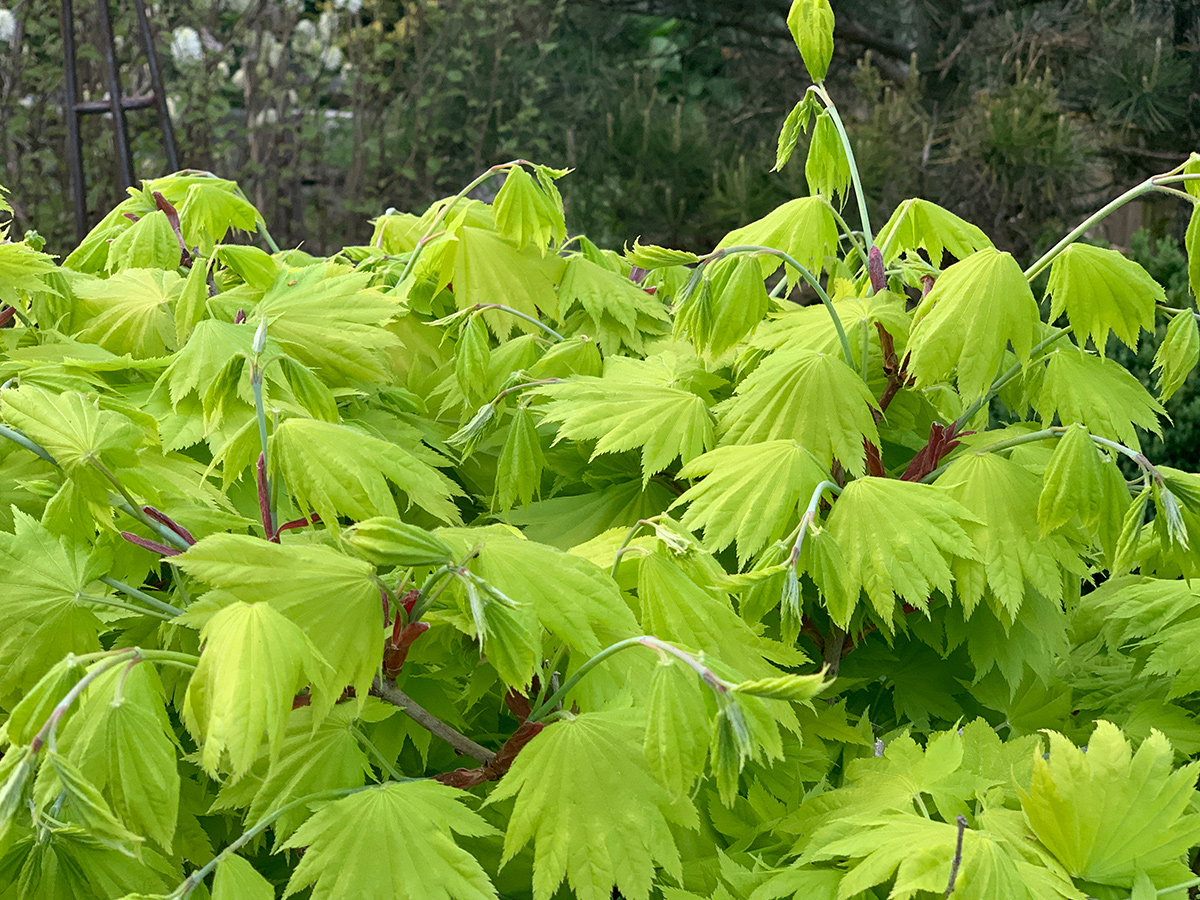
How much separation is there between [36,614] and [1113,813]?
102 centimetres

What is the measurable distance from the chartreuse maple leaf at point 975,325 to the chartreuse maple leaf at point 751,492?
18cm

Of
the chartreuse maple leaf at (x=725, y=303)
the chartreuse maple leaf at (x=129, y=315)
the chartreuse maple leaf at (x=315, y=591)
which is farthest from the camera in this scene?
the chartreuse maple leaf at (x=129, y=315)

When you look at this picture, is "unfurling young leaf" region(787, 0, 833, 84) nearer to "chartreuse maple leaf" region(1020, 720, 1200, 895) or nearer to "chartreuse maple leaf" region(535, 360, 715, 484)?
"chartreuse maple leaf" region(535, 360, 715, 484)

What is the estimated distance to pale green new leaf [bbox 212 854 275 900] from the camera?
845 millimetres

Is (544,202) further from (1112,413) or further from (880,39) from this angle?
(880,39)

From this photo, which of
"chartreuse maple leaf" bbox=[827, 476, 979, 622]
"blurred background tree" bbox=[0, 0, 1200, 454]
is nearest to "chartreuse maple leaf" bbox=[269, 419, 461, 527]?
"chartreuse maple leaf" bbox=[827, 476, 979, 622]

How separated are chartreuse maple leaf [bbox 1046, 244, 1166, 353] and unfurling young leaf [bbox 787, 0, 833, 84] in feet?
1.36

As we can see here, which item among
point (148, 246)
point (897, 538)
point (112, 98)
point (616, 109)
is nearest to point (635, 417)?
point (897, 538)

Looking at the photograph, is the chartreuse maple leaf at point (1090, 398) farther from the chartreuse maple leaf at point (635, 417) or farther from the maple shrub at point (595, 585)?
the chartreuse maple leaf at point (635, 417)

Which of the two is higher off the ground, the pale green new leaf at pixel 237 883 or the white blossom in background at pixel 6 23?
the white blossom in background at pixel 6 23

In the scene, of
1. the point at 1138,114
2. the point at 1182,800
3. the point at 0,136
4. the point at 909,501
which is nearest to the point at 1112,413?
the point at 909,501

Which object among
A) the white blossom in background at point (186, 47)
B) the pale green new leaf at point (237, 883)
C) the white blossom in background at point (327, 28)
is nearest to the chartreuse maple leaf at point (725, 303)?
the pale green new leaf at point (237, 883)

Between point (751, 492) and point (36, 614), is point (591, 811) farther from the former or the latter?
point (36, 614)

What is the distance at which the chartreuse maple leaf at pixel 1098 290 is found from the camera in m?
1.27
